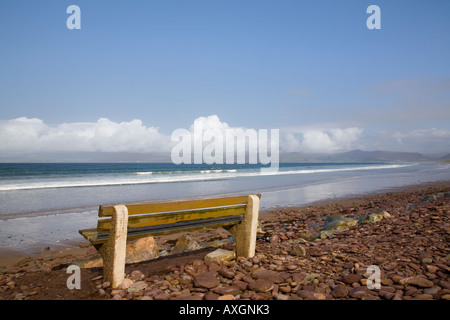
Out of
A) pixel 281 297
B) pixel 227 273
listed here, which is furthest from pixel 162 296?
pixel 281 297

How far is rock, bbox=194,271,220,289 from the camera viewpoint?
12.9 ft

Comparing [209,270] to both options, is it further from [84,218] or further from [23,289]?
[84,218]

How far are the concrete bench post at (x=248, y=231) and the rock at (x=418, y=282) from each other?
83.9 inches

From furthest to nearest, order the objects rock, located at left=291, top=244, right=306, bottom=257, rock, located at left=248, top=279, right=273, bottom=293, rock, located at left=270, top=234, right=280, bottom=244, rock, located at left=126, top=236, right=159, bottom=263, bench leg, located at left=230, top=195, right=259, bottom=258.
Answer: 1. rock, located at left=270, top=234, right=280, bottom=244
2. rock, located at left=126, top=236, right=159, bottom=263
3. rock, located at left=291, top=244, right=306, bottom=257
4. bench leg, located at left=230, top=195, right=259, bottom=258
5. rock, located at left=248, top=279, right=273, bottom=293

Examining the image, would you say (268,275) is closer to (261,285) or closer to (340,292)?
(261,285)

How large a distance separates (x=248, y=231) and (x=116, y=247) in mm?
2083

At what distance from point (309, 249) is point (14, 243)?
299 inches

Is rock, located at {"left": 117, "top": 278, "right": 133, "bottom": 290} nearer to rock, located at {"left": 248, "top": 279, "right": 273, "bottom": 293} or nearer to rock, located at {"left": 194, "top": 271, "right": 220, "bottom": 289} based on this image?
rock, located at {"left": 194, "top": 271, "right": 220, "bottom": 289}

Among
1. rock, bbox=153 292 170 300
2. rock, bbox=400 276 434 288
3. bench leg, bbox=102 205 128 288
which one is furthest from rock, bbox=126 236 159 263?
rock, bbox=400 276 434 288

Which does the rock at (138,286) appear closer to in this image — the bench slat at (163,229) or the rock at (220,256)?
the bench slat at (163,229)

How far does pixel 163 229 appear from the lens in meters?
4.39

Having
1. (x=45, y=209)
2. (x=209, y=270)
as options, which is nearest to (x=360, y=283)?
(x=209, y=270)

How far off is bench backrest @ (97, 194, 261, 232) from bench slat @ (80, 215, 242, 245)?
74 mm
